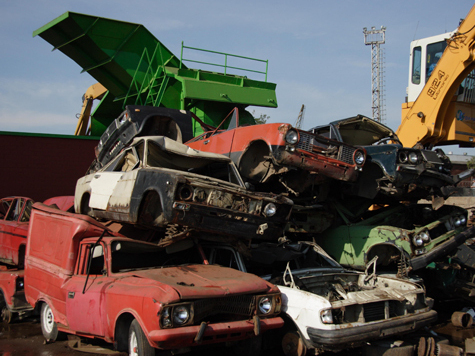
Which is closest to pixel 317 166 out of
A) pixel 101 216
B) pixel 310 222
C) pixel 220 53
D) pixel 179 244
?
pixel 310 222

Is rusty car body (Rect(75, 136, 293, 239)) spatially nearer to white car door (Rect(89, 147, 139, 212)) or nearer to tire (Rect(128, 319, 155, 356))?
white car door (Rect(89, 147, 139, 212))

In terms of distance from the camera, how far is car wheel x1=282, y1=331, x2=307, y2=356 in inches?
186

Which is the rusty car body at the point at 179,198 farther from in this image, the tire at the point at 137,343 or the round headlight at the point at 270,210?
the tire at the point at 137,343

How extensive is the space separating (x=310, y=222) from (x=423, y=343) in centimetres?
300

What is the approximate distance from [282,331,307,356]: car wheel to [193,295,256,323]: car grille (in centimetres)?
67

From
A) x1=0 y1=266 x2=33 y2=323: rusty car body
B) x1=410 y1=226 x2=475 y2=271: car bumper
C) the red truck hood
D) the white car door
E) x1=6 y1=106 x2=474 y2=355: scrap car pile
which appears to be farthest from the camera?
x1=0 y1=266 x2=33 y2=323: rusty car body

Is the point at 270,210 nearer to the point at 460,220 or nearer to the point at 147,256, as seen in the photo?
the point at 147,256

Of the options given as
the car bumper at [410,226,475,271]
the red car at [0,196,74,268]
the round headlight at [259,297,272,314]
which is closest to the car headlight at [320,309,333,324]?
the round headlight at [259,297,272,314]

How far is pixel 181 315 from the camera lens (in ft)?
13.0

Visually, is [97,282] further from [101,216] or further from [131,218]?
[101,216]

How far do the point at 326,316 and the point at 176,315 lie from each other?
5.19 feet

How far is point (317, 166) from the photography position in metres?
6.91

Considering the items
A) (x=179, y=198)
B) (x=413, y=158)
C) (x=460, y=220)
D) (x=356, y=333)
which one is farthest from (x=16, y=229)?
(x=460, y=220)

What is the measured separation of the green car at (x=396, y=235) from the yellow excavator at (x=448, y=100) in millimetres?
3728
